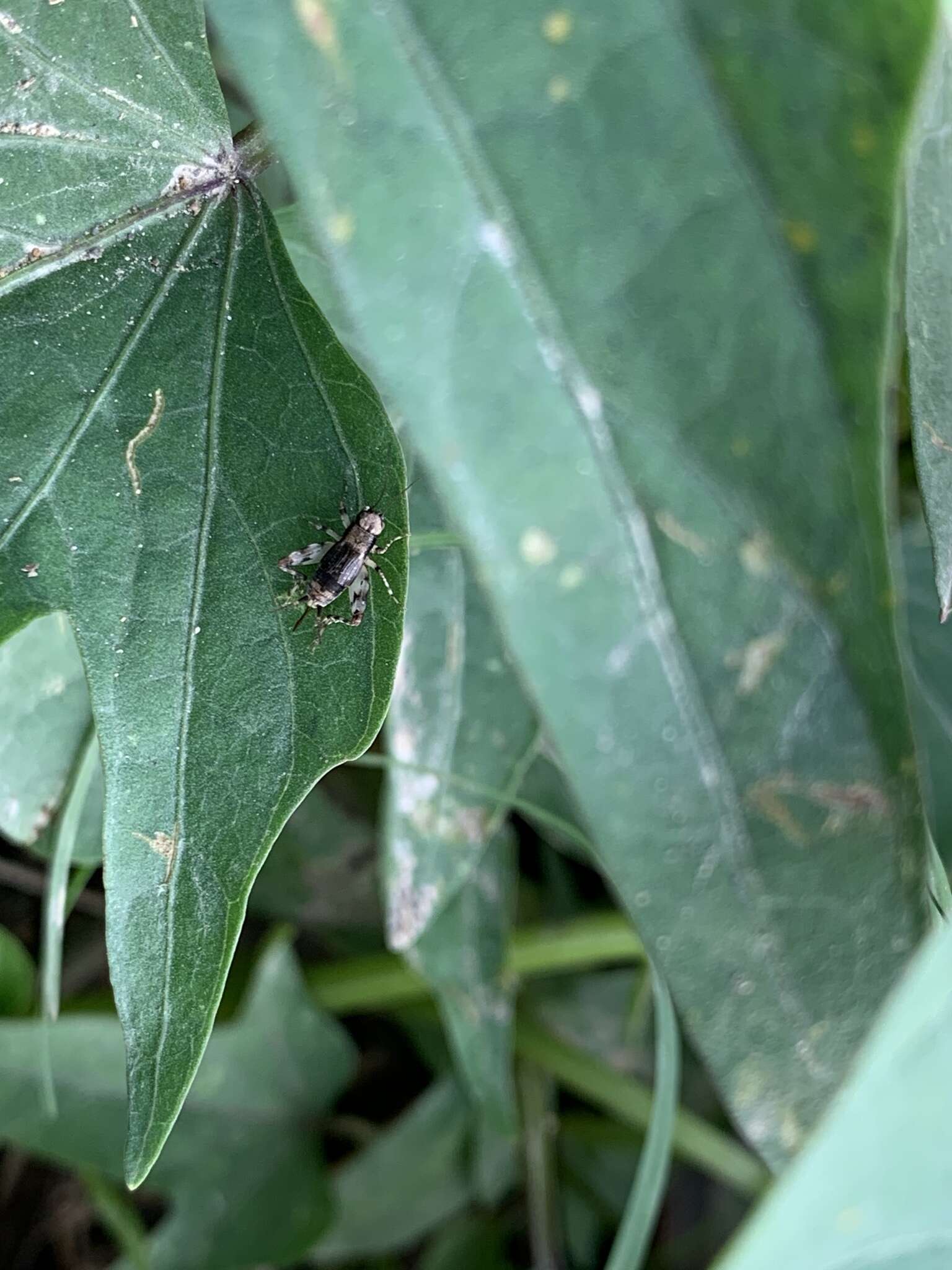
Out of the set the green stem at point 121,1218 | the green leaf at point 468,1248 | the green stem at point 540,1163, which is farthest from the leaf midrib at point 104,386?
the green leaf at point 468,1248

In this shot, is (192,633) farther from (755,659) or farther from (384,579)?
(755,659)

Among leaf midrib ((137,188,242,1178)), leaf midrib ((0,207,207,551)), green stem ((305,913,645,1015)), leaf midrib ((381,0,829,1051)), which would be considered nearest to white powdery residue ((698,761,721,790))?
leaf midrib ((381,0,829,1051))

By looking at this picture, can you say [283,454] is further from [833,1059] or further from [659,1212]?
[659,1212]

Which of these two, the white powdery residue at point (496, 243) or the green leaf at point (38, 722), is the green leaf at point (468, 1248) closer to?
the green leaf at point (38, 722)

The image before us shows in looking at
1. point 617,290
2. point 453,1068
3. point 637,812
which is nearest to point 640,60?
point 617,290

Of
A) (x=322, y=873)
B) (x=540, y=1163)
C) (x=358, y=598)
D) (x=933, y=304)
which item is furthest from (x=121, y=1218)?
(x=933, y=304)
